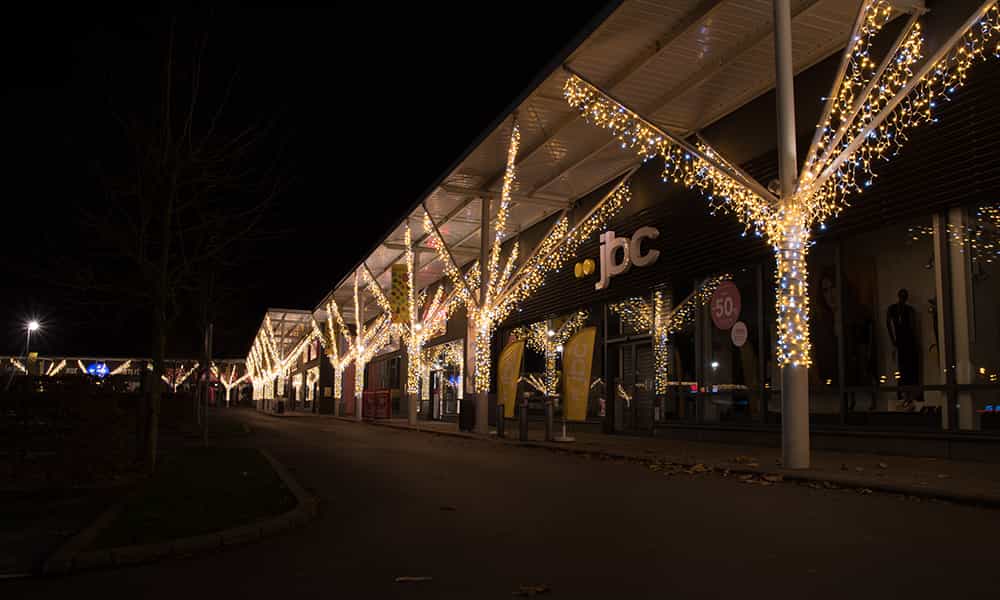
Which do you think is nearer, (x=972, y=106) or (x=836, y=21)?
(x=972, y=106)

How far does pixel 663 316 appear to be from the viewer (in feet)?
70.0

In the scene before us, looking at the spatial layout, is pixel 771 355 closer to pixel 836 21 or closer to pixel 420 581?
pixel 836 21

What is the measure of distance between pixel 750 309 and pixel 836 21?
603 centimetres

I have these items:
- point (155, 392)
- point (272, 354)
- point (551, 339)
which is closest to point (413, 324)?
point (551, 339)

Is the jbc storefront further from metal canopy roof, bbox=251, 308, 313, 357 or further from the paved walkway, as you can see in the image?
metal canopy roof, bbox=251, 308, 313, 357

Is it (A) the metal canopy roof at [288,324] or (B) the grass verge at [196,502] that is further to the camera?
(A) the metal canopy roof at [288,324]

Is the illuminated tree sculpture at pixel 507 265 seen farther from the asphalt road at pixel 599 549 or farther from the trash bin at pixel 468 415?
the asphalt road at pixel 599 549

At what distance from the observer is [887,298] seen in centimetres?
1459

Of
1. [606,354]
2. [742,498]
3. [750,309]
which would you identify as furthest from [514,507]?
[606,354]

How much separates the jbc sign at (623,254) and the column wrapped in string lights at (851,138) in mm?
5631

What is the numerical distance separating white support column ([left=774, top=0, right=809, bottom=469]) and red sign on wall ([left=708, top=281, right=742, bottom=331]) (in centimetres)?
647

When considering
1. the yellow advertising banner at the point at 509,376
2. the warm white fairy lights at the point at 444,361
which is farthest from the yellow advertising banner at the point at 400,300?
the yellow advertising banner at the point at 509,376

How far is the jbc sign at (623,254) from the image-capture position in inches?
831

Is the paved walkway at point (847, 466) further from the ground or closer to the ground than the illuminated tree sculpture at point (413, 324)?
closer to the ground
